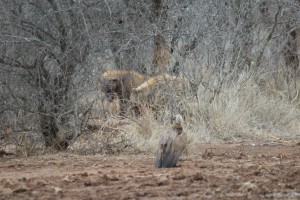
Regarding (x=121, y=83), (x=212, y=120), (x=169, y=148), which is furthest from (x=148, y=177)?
(x=212, y=120)

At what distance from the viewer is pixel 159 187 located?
229 inches

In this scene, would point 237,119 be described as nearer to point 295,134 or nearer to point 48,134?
point 295,134

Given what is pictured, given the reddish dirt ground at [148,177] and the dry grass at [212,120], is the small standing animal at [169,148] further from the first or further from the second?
the dry grass at [212,120]

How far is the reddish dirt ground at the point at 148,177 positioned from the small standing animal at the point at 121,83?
1781 millimetres

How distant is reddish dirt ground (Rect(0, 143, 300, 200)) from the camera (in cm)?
547

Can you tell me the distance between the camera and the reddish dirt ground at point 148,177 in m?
5.47

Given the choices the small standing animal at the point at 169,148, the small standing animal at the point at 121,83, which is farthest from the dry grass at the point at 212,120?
the small standing animal at the point at 169,148

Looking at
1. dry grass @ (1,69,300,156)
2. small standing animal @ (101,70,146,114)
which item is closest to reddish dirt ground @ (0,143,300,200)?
dry grass @ (1,69,300,156)

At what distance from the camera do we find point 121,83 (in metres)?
10.8

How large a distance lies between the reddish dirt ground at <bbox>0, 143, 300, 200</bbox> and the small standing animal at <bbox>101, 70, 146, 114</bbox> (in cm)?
178

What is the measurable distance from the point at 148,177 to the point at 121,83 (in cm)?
451

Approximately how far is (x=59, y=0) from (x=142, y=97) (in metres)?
2.64

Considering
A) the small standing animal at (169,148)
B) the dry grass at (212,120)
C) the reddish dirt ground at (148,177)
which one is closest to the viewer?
the reddish dirt ground at (148,177)

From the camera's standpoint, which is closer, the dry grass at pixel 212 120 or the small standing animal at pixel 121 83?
the dry grass at pixel 212 120
